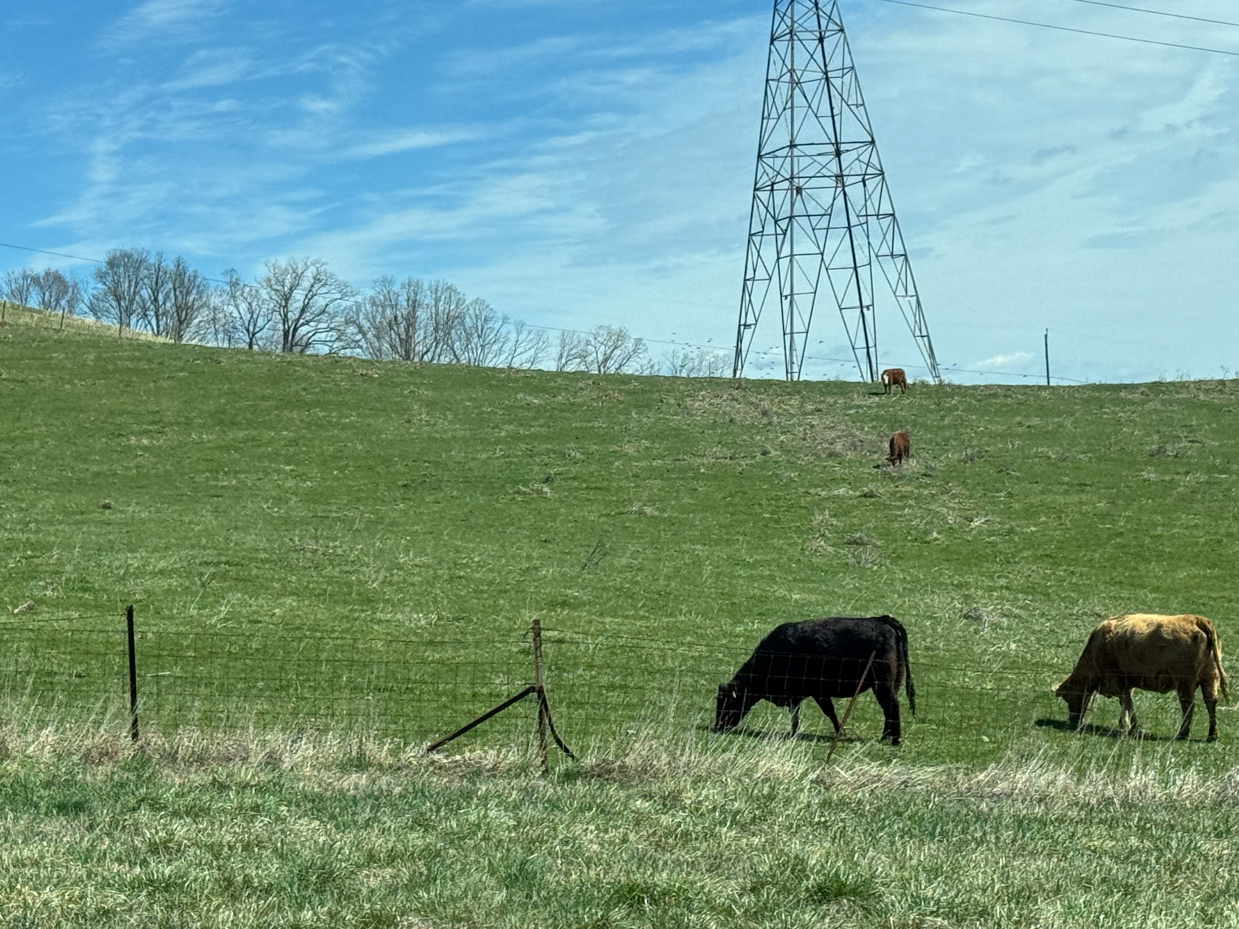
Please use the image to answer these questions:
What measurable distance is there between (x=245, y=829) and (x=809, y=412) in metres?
40.4

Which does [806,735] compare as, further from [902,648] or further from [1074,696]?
[1074,696]

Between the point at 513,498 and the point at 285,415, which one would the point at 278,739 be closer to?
the point at 513,498

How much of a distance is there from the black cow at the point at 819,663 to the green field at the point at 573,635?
0.41 m

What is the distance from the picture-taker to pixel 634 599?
23375 mm

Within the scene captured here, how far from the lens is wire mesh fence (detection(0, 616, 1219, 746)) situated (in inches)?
532

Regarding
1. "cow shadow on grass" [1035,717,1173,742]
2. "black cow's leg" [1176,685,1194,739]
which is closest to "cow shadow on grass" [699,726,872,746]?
"cow shadow on grass" [1035,717,1173,742]

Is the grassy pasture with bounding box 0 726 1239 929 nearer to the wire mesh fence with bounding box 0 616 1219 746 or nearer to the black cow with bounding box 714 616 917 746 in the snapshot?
Result: the wire mesh fence with bounding box 0 616 1219 746

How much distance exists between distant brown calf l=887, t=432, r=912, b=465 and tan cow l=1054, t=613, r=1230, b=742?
22143 mm

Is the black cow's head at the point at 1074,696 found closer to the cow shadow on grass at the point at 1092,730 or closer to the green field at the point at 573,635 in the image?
the cow shadow on grass at the point at 1092,730

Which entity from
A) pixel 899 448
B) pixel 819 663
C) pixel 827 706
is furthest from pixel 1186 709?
pixel 899 448

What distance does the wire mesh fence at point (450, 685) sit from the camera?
13516 mm

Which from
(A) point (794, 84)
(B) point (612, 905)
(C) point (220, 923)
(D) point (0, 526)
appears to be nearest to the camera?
(C) point (220, 923)

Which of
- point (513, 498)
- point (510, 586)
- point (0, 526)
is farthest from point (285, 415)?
point (510, 586)

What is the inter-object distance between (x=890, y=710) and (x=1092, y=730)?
285 centimetres
